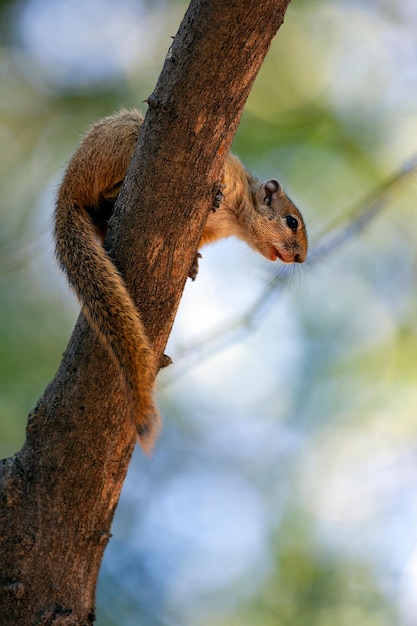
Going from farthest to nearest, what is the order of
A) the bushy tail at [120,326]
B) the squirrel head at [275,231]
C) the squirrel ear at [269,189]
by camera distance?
1. the squirrel ear at [269,189]
2. the squirrel head at [275,231]
3. the bushy tail at [120,326]

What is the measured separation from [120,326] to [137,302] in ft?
0.41

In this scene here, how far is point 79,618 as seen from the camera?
2480 mm

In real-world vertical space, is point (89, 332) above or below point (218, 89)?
below

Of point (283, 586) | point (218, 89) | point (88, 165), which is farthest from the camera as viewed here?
point (283, 586)

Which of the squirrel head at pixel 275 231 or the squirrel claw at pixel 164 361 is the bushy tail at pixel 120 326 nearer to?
the squirrel claw at pixel 164 361

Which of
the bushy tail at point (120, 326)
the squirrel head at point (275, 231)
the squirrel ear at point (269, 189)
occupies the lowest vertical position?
the bushy tail at point (120, 326)

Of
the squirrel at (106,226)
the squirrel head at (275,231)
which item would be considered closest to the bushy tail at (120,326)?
the squirrel at (106,226)

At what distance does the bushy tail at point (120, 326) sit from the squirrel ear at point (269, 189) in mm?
1597

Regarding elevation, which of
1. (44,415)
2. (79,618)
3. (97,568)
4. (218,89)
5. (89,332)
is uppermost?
(218,89)

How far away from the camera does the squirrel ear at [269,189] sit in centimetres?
433

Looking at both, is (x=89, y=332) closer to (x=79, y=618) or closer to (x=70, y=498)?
(x=70, y=498)

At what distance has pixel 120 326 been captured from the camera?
2500mm

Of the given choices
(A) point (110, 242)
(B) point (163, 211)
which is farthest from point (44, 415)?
(B) point (163, 211)

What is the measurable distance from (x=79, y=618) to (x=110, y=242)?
120 centimetres
